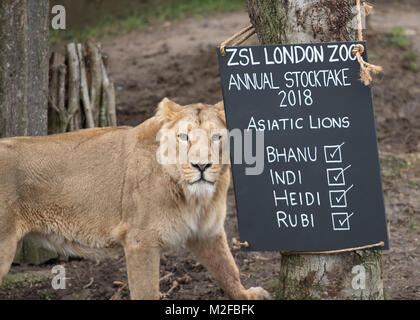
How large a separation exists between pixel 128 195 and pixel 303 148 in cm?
129

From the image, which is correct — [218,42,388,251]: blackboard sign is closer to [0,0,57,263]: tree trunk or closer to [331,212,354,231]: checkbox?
[331,212,354,231]: checkbox

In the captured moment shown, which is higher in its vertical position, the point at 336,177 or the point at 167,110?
the point at 167,110

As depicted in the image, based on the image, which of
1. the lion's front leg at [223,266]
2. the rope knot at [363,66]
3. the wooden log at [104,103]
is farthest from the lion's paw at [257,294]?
the wooden log at [104,103]

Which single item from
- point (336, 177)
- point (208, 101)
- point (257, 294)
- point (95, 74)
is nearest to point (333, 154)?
point (336, 177)

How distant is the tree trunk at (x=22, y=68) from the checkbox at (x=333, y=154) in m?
2.84

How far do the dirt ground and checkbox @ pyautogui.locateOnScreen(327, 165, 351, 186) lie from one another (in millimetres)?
1271

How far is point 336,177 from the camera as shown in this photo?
13.7ft

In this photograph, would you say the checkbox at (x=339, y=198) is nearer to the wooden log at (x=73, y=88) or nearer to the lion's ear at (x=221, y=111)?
the lion's ear at (x=221, y=111)

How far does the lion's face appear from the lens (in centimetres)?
421

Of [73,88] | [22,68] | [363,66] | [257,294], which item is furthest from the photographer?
[73,88]

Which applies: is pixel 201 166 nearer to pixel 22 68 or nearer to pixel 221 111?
pixel 221 111

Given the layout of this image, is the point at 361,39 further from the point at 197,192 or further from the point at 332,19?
the point at 197,192

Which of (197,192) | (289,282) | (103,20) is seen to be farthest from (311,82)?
(103,20)
